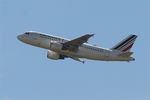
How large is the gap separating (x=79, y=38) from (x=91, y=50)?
346 centimetres

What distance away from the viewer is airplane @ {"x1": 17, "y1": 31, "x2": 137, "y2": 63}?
79.8m

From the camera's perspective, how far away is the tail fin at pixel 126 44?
84662mm

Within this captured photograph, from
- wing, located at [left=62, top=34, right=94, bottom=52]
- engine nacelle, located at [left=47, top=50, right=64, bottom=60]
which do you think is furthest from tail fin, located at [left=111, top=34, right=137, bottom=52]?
engine nacelle, located at [left=47, top=50, right=64, bottom=60]

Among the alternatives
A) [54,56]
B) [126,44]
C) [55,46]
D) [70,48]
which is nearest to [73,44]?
[70,48]

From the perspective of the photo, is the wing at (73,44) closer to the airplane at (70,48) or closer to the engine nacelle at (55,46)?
the airplane at (70,48)

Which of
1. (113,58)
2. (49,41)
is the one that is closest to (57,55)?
(49,41)

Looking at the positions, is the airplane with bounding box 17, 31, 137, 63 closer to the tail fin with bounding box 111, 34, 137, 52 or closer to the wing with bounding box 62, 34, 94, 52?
the wing with bounding box 62, 34, 94, 52

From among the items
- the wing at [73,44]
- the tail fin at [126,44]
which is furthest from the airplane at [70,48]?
the tail fin at [126,44]

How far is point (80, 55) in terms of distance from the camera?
80.6 metres

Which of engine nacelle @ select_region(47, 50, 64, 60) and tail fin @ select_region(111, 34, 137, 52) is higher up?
tail fin @ select_region(111, 34, 137, 52)

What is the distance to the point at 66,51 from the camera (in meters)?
80.1

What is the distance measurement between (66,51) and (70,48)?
0.82m

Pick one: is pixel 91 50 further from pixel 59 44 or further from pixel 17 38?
pixel 17 38

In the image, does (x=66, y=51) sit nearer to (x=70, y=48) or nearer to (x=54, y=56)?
(x=70, y=48)
